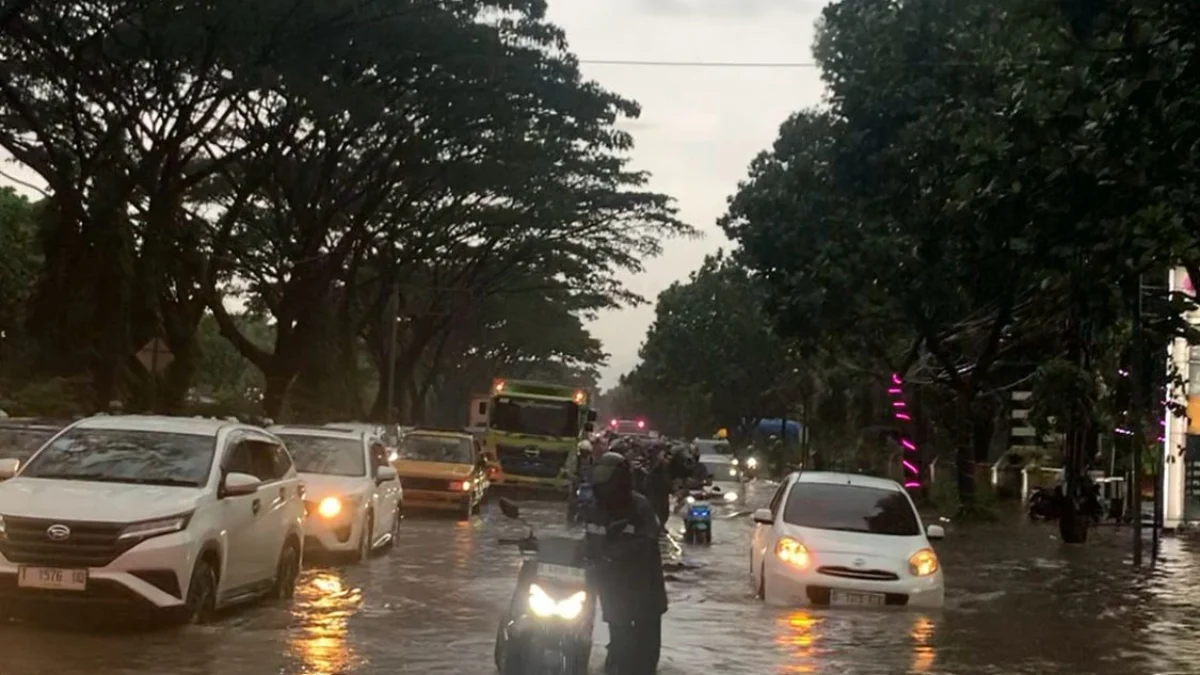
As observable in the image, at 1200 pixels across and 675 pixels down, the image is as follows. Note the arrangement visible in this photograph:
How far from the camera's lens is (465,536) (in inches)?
1024

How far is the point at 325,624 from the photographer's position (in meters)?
13.8

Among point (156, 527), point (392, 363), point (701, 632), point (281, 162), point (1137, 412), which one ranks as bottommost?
point (701, 632)

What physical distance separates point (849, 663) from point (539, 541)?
3456 millimetres

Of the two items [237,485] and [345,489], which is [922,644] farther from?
[345,489]

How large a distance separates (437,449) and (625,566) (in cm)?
2140

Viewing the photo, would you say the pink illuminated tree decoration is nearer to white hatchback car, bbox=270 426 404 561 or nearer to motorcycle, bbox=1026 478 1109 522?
motorcycle, bbox=1026 478 1109 522

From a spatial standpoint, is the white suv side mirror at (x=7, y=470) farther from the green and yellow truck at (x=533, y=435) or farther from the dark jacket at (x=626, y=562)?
the green and yellow truck at (x=533, y=435)

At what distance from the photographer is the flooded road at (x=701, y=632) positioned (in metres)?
11.6

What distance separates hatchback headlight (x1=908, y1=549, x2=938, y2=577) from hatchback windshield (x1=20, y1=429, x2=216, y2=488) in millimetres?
6805

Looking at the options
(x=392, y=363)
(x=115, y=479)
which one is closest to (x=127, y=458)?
(x=115, y=479)

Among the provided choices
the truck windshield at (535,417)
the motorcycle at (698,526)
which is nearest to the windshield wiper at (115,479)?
the motorcycle at (698,526)

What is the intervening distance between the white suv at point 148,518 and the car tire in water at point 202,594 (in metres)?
0.01

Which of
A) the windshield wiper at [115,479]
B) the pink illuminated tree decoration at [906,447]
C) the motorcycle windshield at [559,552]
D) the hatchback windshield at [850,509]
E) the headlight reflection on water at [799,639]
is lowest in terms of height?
the headlight reflection on water at [799,639]

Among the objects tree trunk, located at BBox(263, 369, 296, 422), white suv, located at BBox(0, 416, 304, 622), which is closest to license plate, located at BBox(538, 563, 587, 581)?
white suv, located at BBox(0, 416, 304, 622)
